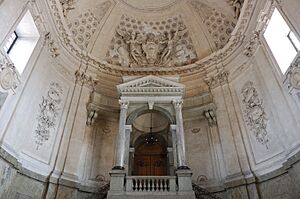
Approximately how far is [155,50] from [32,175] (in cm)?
1048

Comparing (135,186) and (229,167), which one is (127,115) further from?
(229,167)

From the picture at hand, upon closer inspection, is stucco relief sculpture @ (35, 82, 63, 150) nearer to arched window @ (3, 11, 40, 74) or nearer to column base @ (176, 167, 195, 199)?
arched window @ (3, 11, 40, 74)

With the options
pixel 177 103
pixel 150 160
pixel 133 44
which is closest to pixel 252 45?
pixel 177 103

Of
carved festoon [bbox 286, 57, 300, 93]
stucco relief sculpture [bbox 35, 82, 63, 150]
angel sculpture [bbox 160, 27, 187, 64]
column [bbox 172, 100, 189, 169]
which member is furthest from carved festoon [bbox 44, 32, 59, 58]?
carved festoon [bbox 286, 57, 300, 93]

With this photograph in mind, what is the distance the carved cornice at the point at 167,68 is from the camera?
13031mm

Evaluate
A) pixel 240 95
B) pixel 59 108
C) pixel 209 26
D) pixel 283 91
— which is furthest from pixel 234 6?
pixel 59 108

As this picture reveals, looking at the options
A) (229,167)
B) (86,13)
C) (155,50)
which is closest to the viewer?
(229,167)

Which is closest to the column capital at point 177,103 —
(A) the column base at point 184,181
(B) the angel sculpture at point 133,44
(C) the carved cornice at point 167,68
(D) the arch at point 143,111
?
(D) the arch at point 143,111

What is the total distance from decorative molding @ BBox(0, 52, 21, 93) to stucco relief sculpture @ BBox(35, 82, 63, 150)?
6.62ft

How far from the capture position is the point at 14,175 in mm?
9273

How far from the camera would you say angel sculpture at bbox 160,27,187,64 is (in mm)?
16578

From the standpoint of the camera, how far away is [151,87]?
1270cm

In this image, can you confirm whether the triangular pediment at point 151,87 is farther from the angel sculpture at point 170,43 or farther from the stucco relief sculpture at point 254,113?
the angel sculpture at point 170,43

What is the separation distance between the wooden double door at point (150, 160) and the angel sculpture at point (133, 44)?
5.70m
